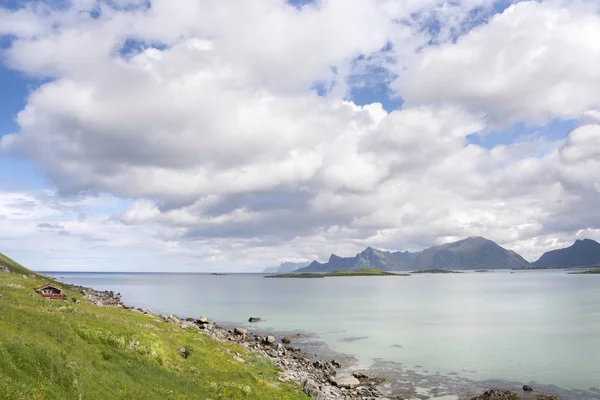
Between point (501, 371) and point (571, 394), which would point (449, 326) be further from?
point (571, 394)

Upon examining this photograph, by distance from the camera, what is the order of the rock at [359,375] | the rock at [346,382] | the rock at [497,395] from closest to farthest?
the rock at [497,395] → the rock at [346,382] → the rock at [359,375]

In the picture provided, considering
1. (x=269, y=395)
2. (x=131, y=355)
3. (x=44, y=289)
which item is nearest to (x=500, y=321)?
(x=269, y=395)

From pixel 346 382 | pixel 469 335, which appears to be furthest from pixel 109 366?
pixel 469 335

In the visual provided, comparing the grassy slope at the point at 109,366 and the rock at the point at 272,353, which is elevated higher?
the grassy slope at the point at 109,366

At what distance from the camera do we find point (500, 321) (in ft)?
365

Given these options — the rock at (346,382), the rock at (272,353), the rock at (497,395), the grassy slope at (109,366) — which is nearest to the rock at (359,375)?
the rock at (346,382)

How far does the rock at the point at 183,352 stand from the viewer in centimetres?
4845

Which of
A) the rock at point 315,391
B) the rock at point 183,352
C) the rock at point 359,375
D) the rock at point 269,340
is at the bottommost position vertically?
the rock at point 359,375

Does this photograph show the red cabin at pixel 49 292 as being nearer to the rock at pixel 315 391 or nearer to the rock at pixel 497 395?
the rock at pixel 315 391

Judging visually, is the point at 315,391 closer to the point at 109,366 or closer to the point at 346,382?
the point at 346,382

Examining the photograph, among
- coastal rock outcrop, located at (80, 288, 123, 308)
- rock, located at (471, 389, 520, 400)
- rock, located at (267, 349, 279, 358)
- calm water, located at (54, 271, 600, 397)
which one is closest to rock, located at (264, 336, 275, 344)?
rock, located at (267, 349, 279, 358)

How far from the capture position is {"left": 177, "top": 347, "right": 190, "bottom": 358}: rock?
4845 cm

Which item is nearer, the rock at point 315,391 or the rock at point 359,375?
the rock at point 315,391

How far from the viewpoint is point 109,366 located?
35625 mm
